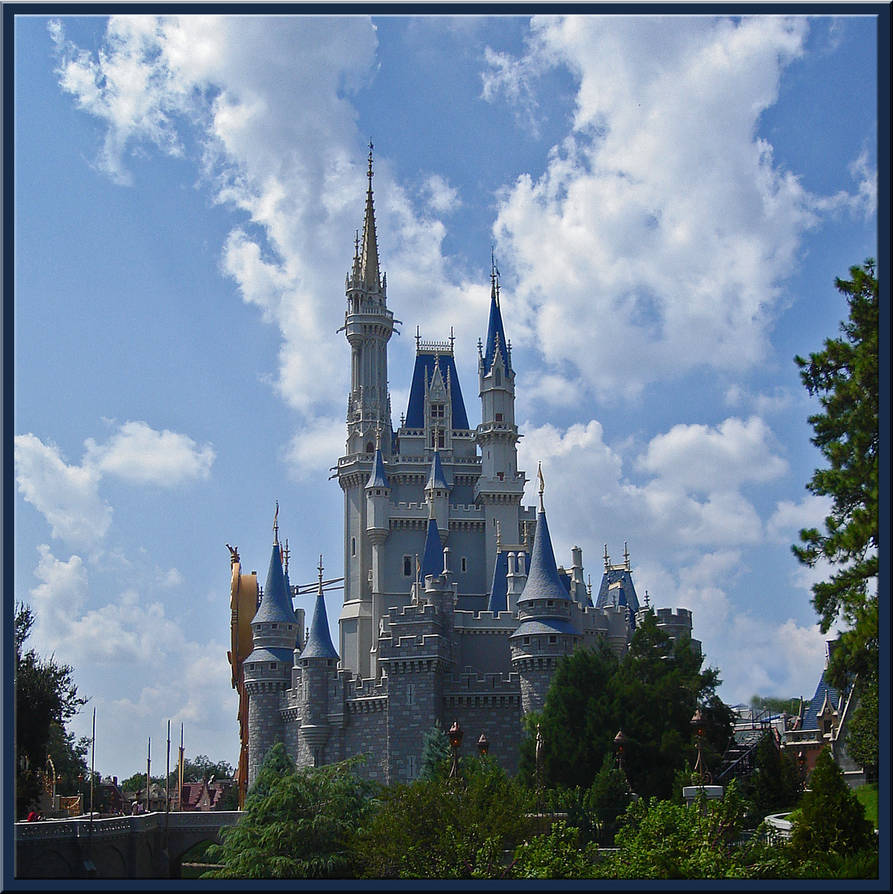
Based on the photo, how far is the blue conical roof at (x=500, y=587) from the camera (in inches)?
1852

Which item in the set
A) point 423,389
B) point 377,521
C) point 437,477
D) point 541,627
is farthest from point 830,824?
point 423,389

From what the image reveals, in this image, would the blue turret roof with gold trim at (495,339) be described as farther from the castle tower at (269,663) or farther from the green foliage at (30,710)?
the green foliage at (30,710)

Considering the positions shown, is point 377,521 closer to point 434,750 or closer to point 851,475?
point 434,750

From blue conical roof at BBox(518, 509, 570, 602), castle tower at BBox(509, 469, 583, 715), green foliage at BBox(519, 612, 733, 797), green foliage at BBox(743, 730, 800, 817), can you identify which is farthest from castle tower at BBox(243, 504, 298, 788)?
green foliage at BBox(743, 730, 800, 817)

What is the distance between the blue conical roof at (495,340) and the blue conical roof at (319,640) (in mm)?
15605

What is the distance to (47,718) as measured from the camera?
34094mm

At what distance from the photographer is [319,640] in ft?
144

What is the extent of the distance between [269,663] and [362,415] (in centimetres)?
1309

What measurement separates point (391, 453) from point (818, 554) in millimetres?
37394

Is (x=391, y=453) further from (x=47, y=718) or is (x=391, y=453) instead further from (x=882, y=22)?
(x=882, y=22)

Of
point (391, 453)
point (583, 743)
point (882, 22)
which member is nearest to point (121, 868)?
point (583, 743)

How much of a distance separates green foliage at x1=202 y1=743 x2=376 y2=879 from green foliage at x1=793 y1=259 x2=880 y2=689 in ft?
47.7

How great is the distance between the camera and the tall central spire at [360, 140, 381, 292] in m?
55.9

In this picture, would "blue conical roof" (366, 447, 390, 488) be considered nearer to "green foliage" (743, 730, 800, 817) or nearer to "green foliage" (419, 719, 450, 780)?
"green foliage" (419, 719, 450, 780)
